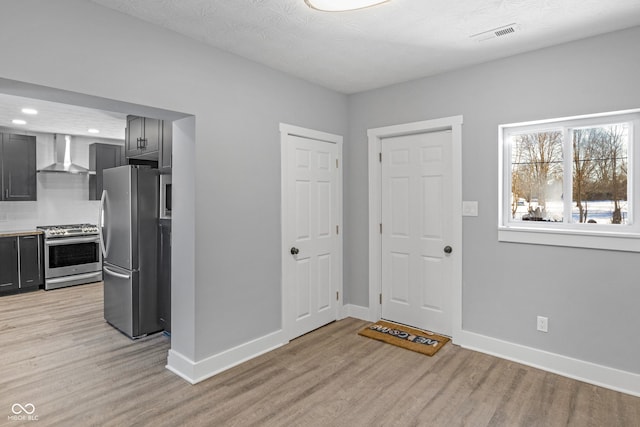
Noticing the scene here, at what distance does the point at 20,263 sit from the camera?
17.6ft

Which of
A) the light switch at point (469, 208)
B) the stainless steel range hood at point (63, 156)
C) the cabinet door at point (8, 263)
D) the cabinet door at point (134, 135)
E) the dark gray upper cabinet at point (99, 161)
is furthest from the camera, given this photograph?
the dark gray upper cabinet at point (99, 161)

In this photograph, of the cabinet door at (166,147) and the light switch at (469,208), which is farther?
the cabinet door at (166,147)

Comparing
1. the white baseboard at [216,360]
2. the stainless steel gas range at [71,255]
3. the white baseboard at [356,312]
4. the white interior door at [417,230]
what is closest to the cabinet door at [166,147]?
the white baseboard at [216,360]

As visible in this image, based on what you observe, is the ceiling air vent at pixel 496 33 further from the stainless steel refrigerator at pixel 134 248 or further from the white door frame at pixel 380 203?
the stainless steel refrigerator at pixel 134 248

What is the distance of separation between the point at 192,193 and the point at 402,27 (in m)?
1.96

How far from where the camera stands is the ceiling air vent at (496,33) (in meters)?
2.54

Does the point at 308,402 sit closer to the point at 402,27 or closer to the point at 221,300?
the point at 221,300

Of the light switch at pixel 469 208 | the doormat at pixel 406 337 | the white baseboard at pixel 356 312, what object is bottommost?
the doormat at pixel 406 337

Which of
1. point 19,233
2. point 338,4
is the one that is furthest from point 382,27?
point 19,233

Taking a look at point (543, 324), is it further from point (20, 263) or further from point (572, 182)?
point (20, 263)

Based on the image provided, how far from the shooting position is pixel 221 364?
2.91 metres

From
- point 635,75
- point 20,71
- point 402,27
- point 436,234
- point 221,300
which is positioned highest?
point 402,27

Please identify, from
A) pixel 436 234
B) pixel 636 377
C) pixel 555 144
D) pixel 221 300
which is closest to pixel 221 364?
pixel 221 300

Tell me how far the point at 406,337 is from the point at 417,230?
1.08 m
